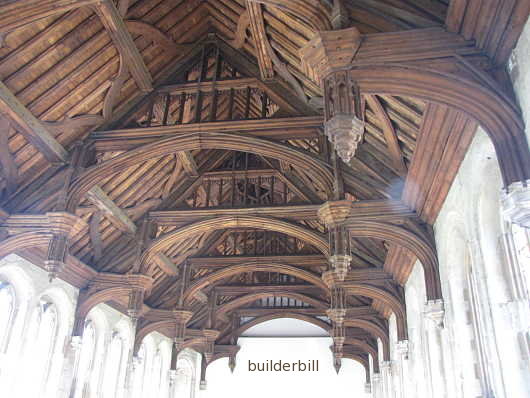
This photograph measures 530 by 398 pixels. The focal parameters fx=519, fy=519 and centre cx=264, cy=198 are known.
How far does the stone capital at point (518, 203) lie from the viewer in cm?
438

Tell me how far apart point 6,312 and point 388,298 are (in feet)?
30.1

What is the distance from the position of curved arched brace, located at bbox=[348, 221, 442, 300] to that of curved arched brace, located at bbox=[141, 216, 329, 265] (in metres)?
2.74

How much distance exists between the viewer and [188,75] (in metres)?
12.6

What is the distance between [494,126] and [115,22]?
7396 millimetres

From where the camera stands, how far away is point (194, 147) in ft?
35.0

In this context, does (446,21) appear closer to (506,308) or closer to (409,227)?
(506,308)

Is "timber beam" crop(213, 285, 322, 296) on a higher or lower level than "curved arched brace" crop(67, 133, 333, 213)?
higher

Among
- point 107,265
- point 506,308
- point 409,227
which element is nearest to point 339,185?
point 409,227

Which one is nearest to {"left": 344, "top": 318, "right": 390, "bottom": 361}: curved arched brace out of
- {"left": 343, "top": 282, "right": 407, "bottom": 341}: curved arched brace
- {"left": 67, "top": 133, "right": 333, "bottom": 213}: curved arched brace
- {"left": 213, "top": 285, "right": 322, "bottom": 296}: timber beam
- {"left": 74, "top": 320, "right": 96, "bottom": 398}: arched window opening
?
{"left": 213, "top": 285, "right": 322, "bottom": 296}: timber beam

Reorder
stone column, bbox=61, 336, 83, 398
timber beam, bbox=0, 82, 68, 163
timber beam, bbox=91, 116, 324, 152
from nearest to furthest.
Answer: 1. timber beam, bbox=0, 82, 68, 163
2. timber beam, bbox=91, 116, 324, 152
3. stone column, bbox=61, 336, 83, 398

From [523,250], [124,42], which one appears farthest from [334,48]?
[124,42]

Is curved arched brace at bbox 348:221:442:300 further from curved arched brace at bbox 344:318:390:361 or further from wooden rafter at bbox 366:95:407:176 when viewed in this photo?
curved arched brace at bbox 344:318:390:361

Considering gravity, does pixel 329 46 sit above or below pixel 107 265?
below

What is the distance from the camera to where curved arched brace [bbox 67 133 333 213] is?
33.4 feet
